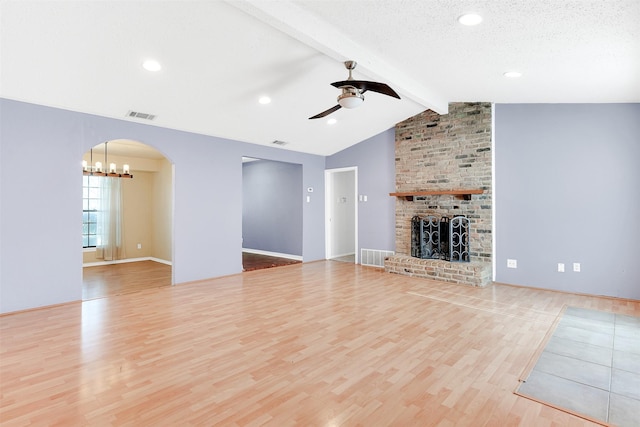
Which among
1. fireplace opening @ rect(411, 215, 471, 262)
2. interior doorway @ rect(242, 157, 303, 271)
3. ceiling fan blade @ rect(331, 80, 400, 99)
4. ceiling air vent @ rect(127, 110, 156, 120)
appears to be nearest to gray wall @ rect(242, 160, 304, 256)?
interior doorway @ rect(242, 157, 303, 271)

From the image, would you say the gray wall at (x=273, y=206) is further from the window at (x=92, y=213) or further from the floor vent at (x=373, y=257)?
the window at (x=92, y=213)

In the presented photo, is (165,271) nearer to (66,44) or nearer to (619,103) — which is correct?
(66,44)

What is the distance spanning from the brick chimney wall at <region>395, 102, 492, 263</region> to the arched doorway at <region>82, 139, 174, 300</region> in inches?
179

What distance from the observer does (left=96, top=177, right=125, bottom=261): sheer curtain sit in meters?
7.34

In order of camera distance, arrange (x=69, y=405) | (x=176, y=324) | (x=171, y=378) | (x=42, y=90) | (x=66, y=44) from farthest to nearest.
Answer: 1. (x=42, y=90)
2. (x=176, y=324)
3. (x=66, y=44)
4. (x=171, y=378)
5. (x=69, y=405)

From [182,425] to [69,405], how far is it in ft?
2.63

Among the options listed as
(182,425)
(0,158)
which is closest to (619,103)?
(182,425)

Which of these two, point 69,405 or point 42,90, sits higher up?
point 42,90

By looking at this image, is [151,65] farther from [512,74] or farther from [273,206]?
[273,206]

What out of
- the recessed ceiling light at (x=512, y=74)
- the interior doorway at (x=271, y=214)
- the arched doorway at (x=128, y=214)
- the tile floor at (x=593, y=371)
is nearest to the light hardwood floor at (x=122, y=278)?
the arched doorway at (x=128, y=214)

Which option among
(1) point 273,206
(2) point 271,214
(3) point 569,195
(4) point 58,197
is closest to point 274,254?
(2) point 271,214

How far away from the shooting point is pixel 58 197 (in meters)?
4.15

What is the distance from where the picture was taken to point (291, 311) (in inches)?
154

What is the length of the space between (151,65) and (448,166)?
474 centimetres
